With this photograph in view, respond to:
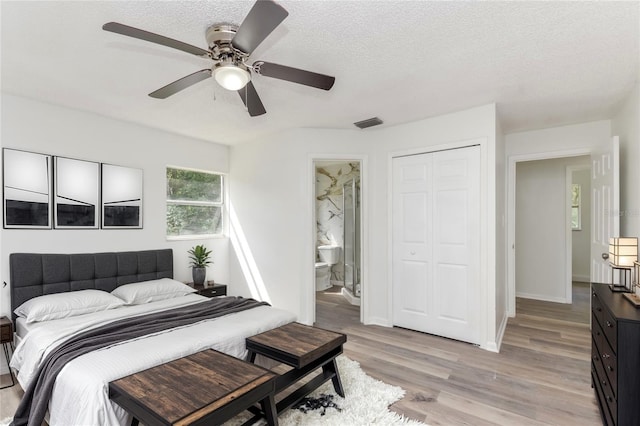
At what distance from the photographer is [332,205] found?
650 centimetres

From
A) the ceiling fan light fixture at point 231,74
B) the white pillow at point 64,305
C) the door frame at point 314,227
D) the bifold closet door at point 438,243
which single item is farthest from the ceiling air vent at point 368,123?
the white pillow at point 64,305

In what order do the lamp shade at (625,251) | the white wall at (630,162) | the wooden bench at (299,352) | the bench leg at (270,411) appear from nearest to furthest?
1. the bench leg at (270,411)
2. the wooden bench at (299,352)
3. the lamp shade at (625,251)
4. the white wall at (630,162)

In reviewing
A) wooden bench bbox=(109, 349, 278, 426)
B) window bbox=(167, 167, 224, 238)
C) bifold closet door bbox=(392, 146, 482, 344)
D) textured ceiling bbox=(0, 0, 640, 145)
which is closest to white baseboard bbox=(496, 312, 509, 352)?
bifold closet door bbox=(392, 146, 482, 344)

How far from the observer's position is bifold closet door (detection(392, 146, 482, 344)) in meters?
3.46

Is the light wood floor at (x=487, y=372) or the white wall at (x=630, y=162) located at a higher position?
the white wall at (x=630, y=162)

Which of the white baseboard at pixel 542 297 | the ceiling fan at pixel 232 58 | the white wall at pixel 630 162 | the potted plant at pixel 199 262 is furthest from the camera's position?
the white baseboard at pixel 542 297

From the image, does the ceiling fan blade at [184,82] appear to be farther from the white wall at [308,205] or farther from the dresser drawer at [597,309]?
the dresser drawer at [597,309]

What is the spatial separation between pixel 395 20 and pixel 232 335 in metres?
2.37

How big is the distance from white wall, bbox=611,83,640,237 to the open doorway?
1789 mm

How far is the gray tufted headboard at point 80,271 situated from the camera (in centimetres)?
290

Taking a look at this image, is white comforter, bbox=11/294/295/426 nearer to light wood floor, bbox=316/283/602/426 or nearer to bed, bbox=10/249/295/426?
bed, bbox=10/249/295/426

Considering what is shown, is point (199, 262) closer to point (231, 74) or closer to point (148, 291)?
point (148, 291)

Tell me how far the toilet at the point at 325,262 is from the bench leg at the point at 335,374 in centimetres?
362

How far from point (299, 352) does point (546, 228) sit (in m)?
5.01
